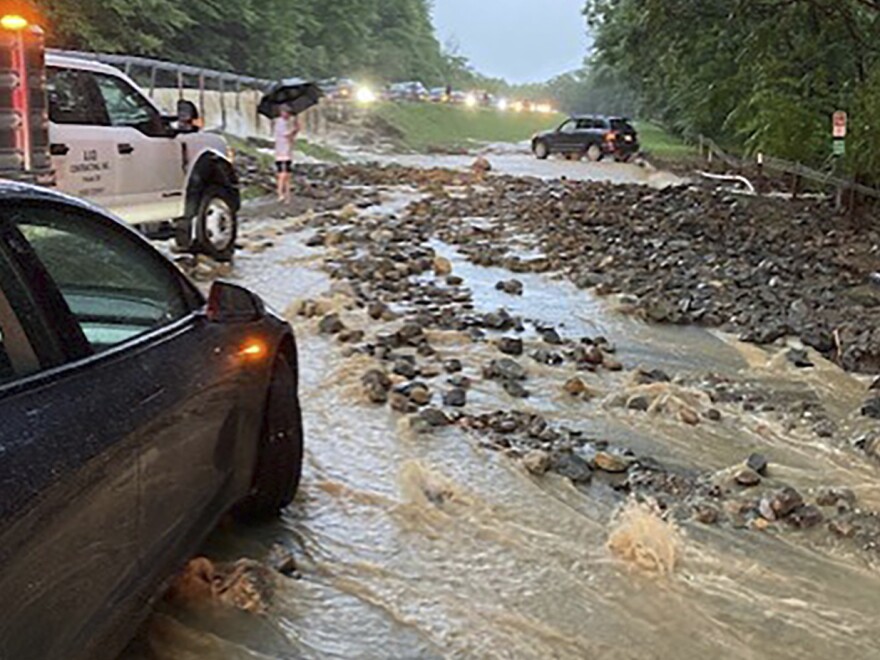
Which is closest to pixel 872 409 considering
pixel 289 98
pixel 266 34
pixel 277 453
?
pixel 277 453

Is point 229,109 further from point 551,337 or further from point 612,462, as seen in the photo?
point 612,462

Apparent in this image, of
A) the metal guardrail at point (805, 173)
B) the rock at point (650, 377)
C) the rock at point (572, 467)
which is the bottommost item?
the rock at point (650, 377)

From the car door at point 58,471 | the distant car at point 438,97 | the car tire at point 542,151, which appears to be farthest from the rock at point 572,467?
the distant car at point 438,97

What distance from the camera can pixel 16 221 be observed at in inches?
110

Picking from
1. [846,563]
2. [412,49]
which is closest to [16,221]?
[846,563]

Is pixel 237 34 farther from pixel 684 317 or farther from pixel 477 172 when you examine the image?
pixel 684 317

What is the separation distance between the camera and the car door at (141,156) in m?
9.85

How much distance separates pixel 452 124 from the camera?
60.0m

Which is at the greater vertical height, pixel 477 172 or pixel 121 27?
pixel 121 27

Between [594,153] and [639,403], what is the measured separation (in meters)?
30.3

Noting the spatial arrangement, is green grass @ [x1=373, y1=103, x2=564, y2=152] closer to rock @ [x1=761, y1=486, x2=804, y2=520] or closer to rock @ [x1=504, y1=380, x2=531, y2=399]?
rock @ [x1=504, y1=380, x2=531, y2=399]

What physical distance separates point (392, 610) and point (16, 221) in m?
1.97

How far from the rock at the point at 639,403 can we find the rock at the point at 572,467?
116cm

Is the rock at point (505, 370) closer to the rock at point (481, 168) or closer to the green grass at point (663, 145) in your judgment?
the rock at point (481, 168)
